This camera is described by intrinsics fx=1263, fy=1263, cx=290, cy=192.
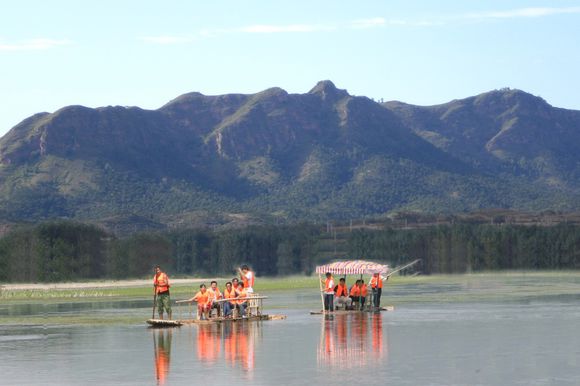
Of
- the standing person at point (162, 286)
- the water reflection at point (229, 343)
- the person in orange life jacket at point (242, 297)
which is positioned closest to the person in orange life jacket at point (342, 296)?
the person in orange life jacket at point (242, 297)

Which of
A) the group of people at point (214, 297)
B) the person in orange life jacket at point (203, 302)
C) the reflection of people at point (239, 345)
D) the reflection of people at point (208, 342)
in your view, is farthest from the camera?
the person in orange life jacket at point (203, 302)

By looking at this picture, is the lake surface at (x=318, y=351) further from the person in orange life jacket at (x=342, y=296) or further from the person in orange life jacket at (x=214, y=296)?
the person in orange life jacket at (x=214, y=296)

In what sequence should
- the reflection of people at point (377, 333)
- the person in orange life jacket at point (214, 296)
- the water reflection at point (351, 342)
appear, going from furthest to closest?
the person in orange life jacket at point (214, 296) < the reflection of people at point (377, 333) < the water reflection at point (351, 342)

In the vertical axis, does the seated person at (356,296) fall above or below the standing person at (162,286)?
below

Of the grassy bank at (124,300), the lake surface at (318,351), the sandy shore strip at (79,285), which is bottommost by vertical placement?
the lake surface at (318,351)

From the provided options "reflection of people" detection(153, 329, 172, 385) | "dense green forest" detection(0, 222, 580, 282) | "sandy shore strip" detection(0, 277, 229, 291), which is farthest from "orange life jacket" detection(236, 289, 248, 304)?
"dense green forest" detection(0, 222, 580, 282)

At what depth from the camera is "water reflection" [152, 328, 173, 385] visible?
3121 centimetres

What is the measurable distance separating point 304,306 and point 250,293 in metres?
13.1

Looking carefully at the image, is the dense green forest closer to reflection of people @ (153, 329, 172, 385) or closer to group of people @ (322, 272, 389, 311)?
group of people @ (322, 272, 389, 311)

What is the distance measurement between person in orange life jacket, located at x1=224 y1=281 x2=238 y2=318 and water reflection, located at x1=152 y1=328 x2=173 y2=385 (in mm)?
3843

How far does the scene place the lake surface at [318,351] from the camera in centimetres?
3005

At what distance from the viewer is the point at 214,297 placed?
49656mm

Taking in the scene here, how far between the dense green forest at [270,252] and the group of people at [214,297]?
70.2m

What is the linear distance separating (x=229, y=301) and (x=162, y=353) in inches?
521
